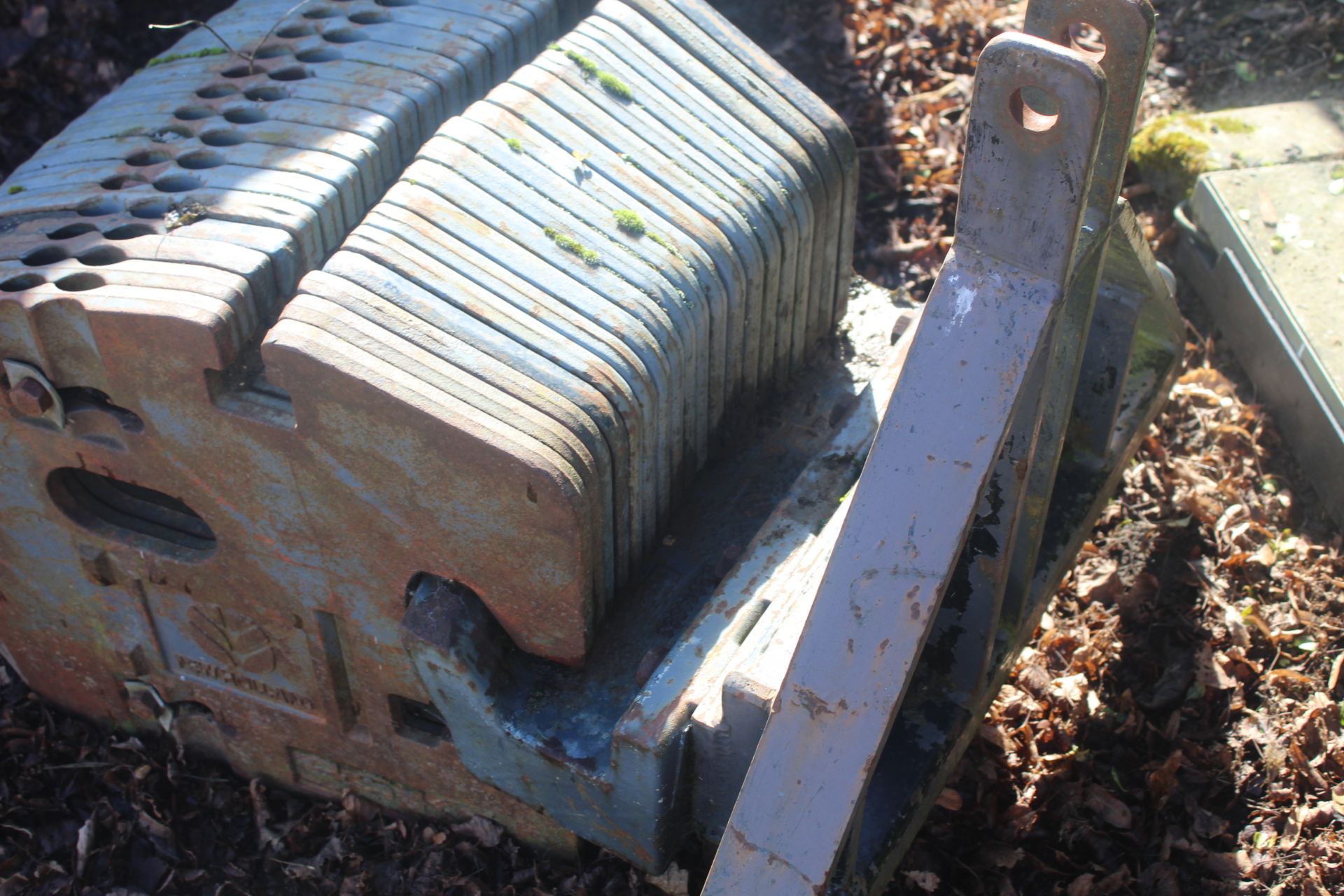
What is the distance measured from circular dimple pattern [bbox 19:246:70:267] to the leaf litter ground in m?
1.60

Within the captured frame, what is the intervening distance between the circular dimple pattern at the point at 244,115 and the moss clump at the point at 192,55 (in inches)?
14.7

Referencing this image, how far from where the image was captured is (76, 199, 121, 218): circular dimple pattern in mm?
3254

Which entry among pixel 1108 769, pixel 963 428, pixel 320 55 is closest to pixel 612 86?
pixel 320 55

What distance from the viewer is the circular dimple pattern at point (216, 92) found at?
360 cm

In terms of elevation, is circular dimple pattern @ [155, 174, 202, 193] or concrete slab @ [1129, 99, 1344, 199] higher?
circular dimple pattern @ [155, 174, 202, 193]

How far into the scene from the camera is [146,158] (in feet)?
11.2

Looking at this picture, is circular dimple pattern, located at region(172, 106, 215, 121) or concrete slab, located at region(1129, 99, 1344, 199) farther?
concrete slab, located at region(1129, 99, 1344, 199)

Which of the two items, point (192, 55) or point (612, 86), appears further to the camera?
point (192, 55)

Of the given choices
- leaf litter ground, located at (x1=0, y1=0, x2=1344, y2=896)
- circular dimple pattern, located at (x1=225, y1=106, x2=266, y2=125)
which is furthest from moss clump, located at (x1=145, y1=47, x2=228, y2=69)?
leaf litter ground, located at (x1=0, y1=0, x2=1344, y2=896)

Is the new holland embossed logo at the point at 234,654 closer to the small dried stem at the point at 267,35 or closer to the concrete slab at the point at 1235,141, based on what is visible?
the small dried stem at the point at 267,35

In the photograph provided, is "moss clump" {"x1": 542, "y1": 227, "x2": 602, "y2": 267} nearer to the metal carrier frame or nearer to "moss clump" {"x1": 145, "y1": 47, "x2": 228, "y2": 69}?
the metal carrier frame

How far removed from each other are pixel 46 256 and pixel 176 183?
1.21 ft

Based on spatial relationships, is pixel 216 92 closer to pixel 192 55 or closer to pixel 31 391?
pixel 192 55

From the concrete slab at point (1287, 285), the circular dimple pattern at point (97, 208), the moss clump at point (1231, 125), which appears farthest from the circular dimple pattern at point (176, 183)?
the moss clump at point (1231, 125)
